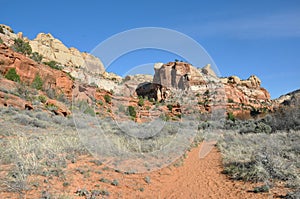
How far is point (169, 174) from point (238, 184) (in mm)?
2296

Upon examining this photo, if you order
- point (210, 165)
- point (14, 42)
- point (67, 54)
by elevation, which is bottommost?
point (210, 165)

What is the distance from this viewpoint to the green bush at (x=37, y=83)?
25356 mm

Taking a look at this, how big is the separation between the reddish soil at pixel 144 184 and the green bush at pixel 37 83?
800 inches

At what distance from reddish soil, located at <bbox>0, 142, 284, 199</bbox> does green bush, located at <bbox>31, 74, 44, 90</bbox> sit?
66.6ft

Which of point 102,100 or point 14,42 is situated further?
point 14,42

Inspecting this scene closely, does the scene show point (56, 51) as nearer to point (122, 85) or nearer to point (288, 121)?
point (122, 85)

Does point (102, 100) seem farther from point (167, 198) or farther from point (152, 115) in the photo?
point (167, 198)

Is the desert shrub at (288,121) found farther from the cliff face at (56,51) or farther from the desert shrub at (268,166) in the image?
the cliff face at (56,51)

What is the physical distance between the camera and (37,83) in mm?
25828

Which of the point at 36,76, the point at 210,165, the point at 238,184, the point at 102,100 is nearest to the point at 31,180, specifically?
the point at 238,184

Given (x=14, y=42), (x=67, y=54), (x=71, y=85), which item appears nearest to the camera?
(x=71, y=85)

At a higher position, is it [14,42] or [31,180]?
[14,42]

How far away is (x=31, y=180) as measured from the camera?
17.6 ft

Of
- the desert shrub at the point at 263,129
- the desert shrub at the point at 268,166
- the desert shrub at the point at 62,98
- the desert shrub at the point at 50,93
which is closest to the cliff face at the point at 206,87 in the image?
the desert shrub at the point at 263,129
